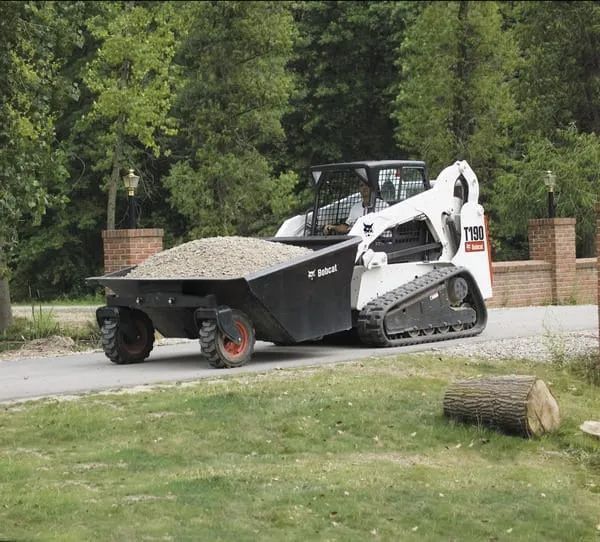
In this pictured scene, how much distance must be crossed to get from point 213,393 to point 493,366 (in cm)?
360

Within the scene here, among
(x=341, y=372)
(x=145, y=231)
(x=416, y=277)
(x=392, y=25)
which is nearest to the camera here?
(x=341, y=372)

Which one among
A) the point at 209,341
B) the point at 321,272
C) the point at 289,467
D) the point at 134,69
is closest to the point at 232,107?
the point at 134,69

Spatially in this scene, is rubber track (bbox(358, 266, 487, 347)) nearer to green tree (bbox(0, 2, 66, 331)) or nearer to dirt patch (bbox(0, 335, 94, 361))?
dirt patch (bbox(0, 335, 94, 361))

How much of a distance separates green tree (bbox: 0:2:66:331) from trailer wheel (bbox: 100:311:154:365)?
3.22 m

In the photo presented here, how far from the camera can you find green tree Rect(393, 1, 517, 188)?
125 feet

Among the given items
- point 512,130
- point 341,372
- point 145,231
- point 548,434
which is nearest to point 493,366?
point 341,372

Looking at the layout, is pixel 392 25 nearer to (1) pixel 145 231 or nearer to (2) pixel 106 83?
(2) pixel 106 83

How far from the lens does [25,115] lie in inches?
736

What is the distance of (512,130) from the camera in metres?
41.1

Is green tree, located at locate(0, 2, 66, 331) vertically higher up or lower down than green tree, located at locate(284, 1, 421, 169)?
lower down

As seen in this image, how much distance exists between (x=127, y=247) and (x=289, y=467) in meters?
11.4

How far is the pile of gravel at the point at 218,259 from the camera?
14.8m

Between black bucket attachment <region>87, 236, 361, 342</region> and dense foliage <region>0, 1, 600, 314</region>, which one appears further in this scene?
dense foliage <region>0, 1, 600, 314</region>

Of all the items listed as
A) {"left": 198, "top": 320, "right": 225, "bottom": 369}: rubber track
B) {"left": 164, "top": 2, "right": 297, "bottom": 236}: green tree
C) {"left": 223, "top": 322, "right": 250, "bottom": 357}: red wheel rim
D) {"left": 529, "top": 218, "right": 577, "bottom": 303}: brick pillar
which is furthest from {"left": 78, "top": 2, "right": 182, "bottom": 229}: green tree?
{"left": 198, "top": 320, "right": 225, "bottom": 369}: rubber track
